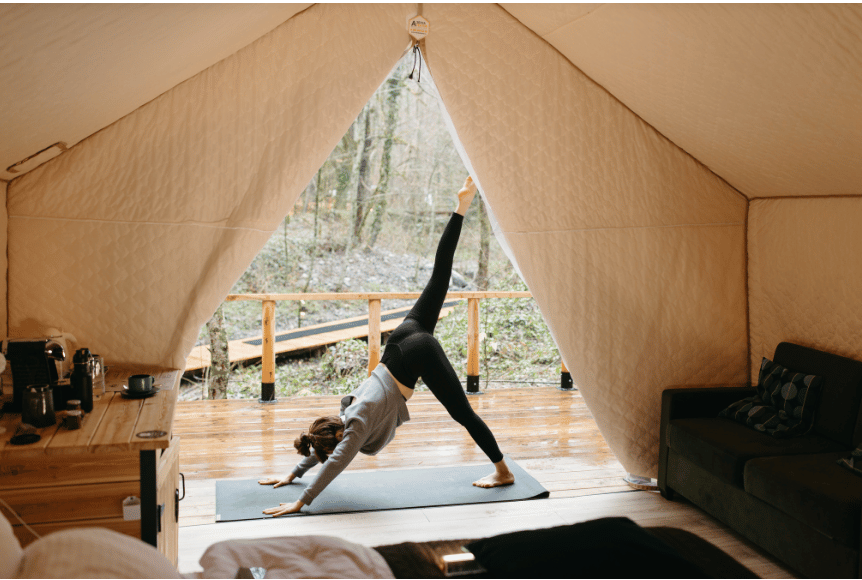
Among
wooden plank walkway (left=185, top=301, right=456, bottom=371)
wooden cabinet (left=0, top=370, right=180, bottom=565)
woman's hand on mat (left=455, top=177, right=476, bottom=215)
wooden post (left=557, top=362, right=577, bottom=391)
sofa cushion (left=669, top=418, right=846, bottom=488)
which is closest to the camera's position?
wooden cabinet (left=0, top=370, right=180, bottom=565)

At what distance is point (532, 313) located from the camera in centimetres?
756

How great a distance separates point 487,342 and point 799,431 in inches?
177

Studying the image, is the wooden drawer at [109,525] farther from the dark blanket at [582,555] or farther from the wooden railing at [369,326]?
the wooden railing at [369,326]

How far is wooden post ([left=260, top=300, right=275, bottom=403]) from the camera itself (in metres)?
5.14

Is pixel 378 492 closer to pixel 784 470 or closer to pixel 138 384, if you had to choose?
pixel 138 384

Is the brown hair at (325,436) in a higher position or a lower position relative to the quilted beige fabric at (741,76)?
lower

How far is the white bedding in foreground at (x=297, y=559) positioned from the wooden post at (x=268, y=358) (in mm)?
3486

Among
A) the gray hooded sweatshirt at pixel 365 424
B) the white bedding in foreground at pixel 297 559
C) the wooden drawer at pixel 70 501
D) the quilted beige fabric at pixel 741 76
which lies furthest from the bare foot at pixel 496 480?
the quilted beige fabric at pixel 741 76

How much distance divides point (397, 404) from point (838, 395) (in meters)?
2.10

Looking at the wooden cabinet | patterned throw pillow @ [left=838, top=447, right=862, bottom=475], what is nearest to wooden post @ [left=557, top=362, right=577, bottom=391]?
patterned throw pillow @ [left=838, top=447, right=862, bottom=475]

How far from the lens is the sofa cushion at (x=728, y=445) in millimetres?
2799

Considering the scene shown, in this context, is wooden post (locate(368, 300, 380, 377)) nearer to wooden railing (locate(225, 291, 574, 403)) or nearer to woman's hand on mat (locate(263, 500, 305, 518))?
wooden railing (locate(225, 291, 574, 403))

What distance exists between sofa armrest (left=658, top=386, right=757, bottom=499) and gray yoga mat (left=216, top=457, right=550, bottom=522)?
2.13 feet

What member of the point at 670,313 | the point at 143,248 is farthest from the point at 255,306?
the point at 670,313
